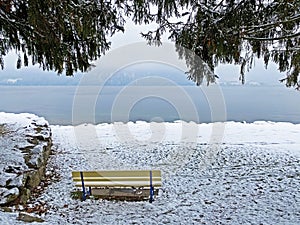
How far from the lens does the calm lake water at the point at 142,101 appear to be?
567 cm

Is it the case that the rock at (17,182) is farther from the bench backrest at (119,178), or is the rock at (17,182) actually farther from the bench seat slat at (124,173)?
the bench seat slat at (124,173)

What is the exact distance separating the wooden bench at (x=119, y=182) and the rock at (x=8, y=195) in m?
0.82

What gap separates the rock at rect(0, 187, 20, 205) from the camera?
4109 mm

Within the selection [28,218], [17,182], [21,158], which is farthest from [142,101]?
[28,218]

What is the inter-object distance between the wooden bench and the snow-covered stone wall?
786 mm

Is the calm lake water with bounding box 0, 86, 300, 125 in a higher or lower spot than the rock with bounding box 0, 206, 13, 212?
higher

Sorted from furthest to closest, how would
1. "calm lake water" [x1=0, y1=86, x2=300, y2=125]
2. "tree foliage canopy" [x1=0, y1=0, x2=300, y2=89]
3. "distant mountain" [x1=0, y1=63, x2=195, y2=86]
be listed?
"calm lake water" [x1=0, y1=86, x2=300, y2=125] → "distant mountain" [x1=0, y1=63, x2=195, y2=86] → "tree foliage canopy" [x1=0, y1=0, x2=300, y2=89]

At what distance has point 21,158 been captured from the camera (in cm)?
513

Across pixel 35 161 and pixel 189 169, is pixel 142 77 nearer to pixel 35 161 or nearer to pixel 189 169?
pixel 189 169

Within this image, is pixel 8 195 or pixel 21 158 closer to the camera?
pixel 8 195

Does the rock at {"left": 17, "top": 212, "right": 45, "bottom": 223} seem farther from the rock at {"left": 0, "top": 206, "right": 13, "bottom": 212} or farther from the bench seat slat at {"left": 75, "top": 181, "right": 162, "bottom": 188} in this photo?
the bench seat slat at {"left": 75, "top": 181, "right": 162, "bottom": 188}

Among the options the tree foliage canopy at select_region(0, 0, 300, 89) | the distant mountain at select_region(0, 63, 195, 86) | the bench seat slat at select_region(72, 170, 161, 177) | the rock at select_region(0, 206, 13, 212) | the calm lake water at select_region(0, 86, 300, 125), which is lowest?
the rock at select_region(0, 206, 13, 212)

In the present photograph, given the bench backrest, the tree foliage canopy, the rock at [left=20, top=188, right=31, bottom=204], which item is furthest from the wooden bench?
the tree foliage canopy

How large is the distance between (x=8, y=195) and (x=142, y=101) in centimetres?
340
